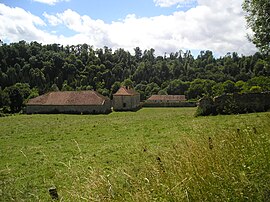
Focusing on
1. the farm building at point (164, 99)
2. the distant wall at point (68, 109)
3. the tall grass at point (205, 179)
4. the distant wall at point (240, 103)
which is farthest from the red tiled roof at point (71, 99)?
the tall grass at point (205, 179)

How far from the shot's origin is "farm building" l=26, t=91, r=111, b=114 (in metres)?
52.1

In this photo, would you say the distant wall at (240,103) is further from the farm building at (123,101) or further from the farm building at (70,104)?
the farm building at (123,101)

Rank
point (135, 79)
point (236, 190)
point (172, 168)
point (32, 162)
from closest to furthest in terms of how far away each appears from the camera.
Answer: point (236, 190)
point (172, 168)
point (32, 162)
point (135, 79)

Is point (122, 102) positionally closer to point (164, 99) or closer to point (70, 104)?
point (70, 104)

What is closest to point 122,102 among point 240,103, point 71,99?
point 71,99

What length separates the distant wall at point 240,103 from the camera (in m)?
21.0

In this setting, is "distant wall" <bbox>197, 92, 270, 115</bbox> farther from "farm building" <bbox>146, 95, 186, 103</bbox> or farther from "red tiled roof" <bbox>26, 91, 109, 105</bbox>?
"farm building" <bbox>146, 95, 186, 103</bbox>

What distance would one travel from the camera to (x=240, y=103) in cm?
2116

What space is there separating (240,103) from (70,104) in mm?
37664

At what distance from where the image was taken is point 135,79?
4924 inches

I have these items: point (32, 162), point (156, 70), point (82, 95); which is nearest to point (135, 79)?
point (156, 70)

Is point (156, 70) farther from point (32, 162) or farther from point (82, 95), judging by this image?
point (32, 162)

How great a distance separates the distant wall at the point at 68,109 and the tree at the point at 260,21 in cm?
3540

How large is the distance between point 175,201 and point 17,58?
11616 centimetres
